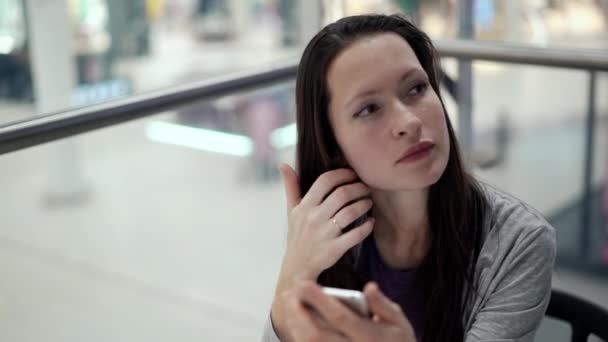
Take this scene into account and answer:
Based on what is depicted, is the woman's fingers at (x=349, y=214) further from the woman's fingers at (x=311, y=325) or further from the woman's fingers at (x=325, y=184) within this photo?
the woman's fingers at (x=311, y=325)

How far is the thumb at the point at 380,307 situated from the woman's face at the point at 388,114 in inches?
10.5

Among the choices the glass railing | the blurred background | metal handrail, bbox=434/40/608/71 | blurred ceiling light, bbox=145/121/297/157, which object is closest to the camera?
metal handrail, bbox=434/40/608/71

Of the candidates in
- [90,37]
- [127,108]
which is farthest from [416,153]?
[90,37]

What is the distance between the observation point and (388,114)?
1068 mm

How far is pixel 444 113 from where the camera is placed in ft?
3.69

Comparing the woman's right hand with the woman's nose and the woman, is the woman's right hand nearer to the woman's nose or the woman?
the woman

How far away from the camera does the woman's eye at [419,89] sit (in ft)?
3.59

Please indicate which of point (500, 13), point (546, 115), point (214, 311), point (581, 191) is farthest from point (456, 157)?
point (546, 115)

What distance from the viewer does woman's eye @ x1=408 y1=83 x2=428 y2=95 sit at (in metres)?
1.09

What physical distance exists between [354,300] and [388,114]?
34 centimetres

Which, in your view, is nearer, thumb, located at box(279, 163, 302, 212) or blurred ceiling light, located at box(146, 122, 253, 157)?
thumb, located at box(279, 163, 302, 212)

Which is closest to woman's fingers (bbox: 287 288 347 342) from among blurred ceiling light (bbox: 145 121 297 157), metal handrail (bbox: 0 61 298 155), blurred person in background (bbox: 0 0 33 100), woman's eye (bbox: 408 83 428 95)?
woman's eye (bbox: 408 83 428 95)

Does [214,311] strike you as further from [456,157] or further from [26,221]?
[456,157]

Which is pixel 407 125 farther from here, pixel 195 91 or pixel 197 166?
pixel 197 166
